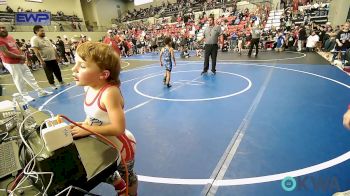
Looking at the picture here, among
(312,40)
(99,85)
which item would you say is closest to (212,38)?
(99,85)

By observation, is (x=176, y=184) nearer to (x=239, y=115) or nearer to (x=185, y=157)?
(x=185, y=157)

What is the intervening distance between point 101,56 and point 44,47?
6.28m

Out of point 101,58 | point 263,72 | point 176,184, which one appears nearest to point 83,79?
point 101,58

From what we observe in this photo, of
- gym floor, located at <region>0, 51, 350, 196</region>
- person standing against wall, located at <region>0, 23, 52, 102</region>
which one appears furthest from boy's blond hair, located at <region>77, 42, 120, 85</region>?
person standing against wall, located at <region>0, 23, 52, 102</region>

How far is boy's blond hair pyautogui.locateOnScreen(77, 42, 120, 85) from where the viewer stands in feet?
4.26

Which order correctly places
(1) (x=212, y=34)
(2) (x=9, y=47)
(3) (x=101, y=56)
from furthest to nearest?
(1) (x=212, y=34), (2) (x=9, y=47), (3) (x=101, y=56)

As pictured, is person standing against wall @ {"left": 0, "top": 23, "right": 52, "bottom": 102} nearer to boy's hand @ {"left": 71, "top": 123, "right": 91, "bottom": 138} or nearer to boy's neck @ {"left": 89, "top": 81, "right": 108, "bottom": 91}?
boy's neck @ {"left": 89, "top": 81, "right": 108, "bottom": 91}

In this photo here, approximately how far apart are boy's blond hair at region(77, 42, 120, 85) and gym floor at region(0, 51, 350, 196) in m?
1.43

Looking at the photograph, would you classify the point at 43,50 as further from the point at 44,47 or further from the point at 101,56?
the point at 101,56

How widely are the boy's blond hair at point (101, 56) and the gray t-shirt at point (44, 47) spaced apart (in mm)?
6086

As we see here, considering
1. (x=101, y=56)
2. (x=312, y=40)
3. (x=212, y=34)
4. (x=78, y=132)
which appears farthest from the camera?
(x=312, y=40)

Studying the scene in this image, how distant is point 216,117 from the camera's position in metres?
3.91

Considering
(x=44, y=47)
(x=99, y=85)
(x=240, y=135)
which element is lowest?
(x=240, y=135)

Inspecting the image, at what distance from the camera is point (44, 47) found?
636 centimetres
